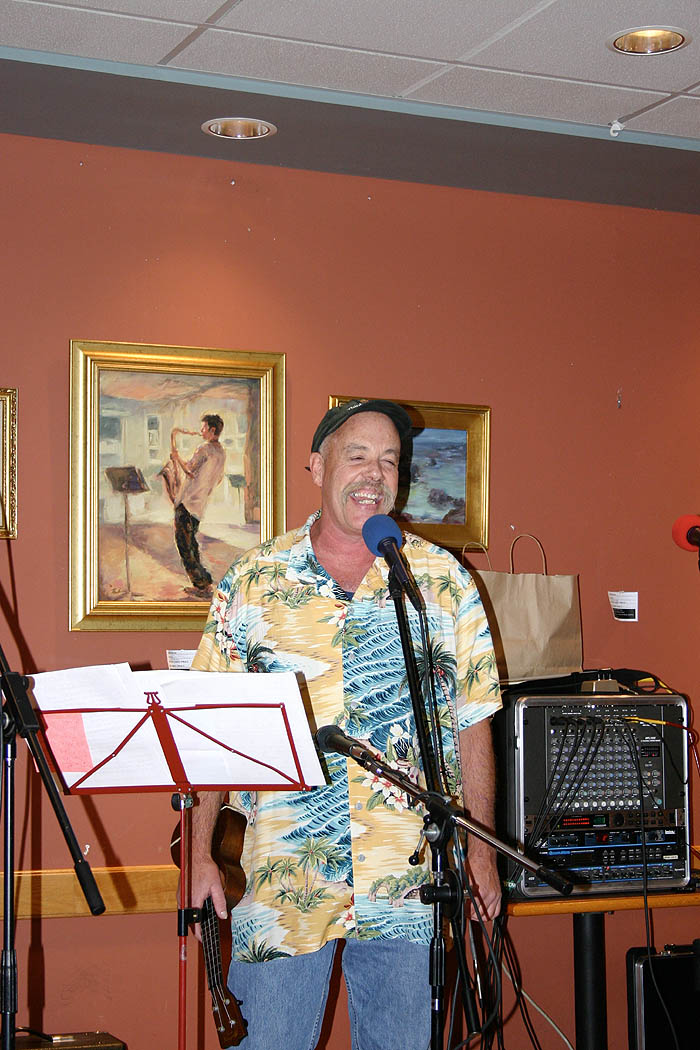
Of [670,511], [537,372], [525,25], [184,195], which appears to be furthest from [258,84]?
[670,511]

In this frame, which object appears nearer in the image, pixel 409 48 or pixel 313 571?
pixel 313 571

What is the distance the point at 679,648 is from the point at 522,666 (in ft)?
2.38

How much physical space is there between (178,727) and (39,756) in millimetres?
252

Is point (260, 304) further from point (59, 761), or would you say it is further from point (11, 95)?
point (59, 761)

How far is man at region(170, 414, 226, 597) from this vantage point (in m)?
3.25

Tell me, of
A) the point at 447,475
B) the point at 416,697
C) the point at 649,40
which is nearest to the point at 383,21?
the point at 649,40

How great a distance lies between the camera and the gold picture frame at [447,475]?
348 cm

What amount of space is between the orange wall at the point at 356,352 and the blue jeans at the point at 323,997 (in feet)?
3.29

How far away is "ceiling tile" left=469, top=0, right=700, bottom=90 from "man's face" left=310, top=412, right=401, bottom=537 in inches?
37.5

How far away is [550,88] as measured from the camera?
2.98 metres

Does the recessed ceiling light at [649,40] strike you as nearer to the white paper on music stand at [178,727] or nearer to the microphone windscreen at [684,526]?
the microphone windscreen at [684,526]

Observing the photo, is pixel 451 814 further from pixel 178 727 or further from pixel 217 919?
pixel 217 919

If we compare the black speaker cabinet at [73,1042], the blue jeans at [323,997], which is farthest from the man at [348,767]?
the black speaker cabinet at [73,1042]

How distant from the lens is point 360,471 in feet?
8.08
